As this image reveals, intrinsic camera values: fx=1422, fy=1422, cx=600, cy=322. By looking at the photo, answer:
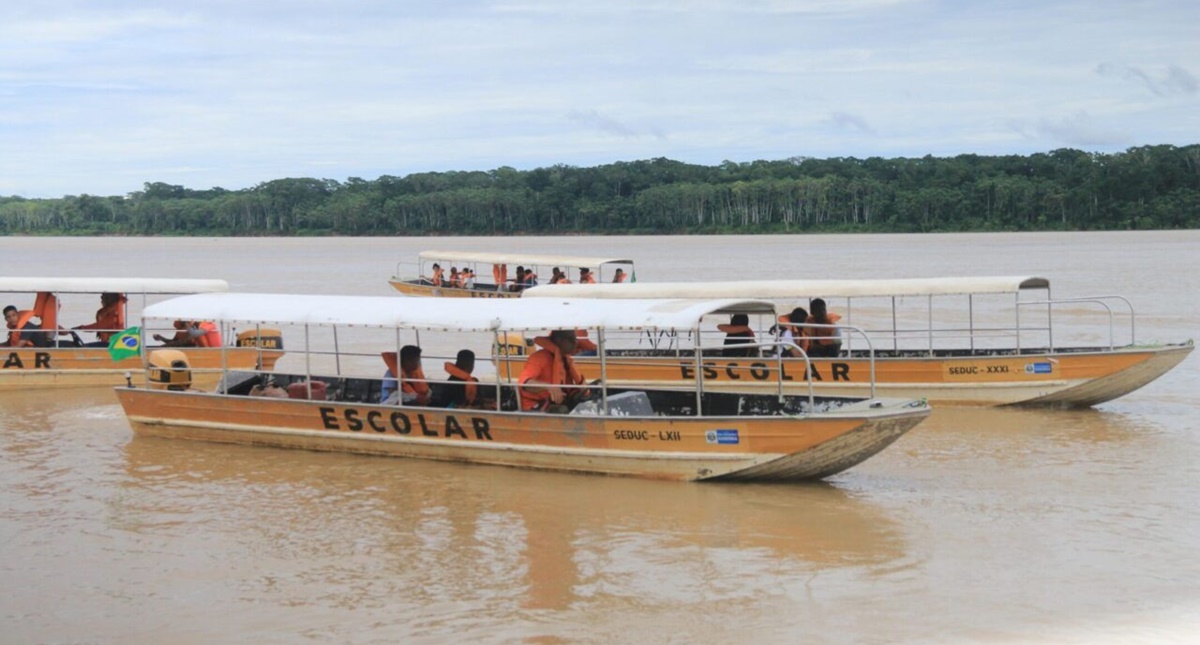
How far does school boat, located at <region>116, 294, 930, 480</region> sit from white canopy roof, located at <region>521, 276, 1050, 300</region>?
2119 mm

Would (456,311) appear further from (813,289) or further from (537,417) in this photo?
(813,289)

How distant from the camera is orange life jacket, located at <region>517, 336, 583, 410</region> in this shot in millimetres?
13719

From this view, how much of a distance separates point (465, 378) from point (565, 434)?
163 cm

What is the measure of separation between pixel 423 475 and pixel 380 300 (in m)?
2.10

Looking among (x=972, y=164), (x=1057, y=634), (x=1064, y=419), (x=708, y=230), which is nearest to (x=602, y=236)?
(x=708, y=230)

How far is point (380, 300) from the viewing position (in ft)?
48.9

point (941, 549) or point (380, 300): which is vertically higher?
point (380, 300)

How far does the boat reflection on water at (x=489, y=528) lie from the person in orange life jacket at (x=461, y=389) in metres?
0.81

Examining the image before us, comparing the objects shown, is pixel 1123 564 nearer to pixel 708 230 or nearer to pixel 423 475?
pixel 423 475

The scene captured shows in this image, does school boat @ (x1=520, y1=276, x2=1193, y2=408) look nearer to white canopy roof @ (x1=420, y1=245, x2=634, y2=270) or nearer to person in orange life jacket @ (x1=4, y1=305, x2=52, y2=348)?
person in orange life jacket @ (x1=4, y1=305, x2=52, y2=348)

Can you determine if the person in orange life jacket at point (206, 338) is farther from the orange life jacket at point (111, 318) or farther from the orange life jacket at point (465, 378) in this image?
the orange life jacket at point (465, 378)

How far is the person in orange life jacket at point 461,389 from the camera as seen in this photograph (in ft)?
47.0

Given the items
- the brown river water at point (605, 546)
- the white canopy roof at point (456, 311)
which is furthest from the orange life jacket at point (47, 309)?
the white canopy roof at point (456, 311)

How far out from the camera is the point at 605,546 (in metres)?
→ 11.0
